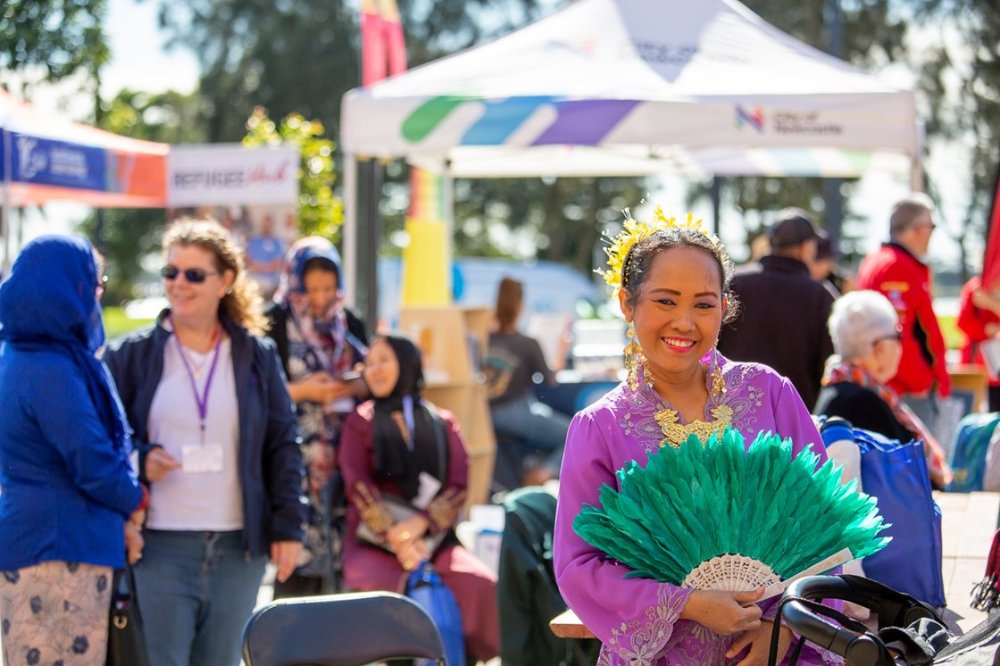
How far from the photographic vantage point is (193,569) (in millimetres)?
4348

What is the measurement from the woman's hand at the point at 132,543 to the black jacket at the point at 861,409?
2237mm

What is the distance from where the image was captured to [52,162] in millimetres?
9727

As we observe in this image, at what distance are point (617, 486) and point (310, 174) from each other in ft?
46.9

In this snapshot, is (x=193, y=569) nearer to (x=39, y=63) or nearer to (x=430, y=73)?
(x=430, y=73)

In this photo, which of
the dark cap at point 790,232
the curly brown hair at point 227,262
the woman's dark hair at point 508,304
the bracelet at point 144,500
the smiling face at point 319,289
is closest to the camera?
the bracelet at point 144,500

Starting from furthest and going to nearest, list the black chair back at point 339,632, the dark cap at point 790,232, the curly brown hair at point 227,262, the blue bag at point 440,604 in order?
1. the dark cap at point 790,232
2. the blue bag at point 440,604
3. the curly brown hair at point 227,262
4. the black chair back at point 339,632

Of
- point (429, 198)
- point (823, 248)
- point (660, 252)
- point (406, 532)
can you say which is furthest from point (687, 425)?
point (429, 198)

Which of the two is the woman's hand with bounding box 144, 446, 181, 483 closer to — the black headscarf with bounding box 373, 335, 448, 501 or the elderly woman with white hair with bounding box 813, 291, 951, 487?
the black headscarf with bounding box 373, 335, 448, 501

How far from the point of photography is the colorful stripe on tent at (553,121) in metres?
7.08

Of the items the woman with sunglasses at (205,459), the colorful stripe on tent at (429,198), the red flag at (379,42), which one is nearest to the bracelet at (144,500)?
the woman with sunglasses at (205,459)

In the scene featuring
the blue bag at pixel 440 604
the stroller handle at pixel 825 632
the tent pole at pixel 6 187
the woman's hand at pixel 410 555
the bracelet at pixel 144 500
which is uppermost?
the tent pole at pixel 6 187

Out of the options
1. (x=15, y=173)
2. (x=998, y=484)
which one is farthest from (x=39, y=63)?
(x=998, y=484)

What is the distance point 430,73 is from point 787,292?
2.86 metres

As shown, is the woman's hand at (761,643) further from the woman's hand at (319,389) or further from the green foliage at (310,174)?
the green foliage at (310,174)
